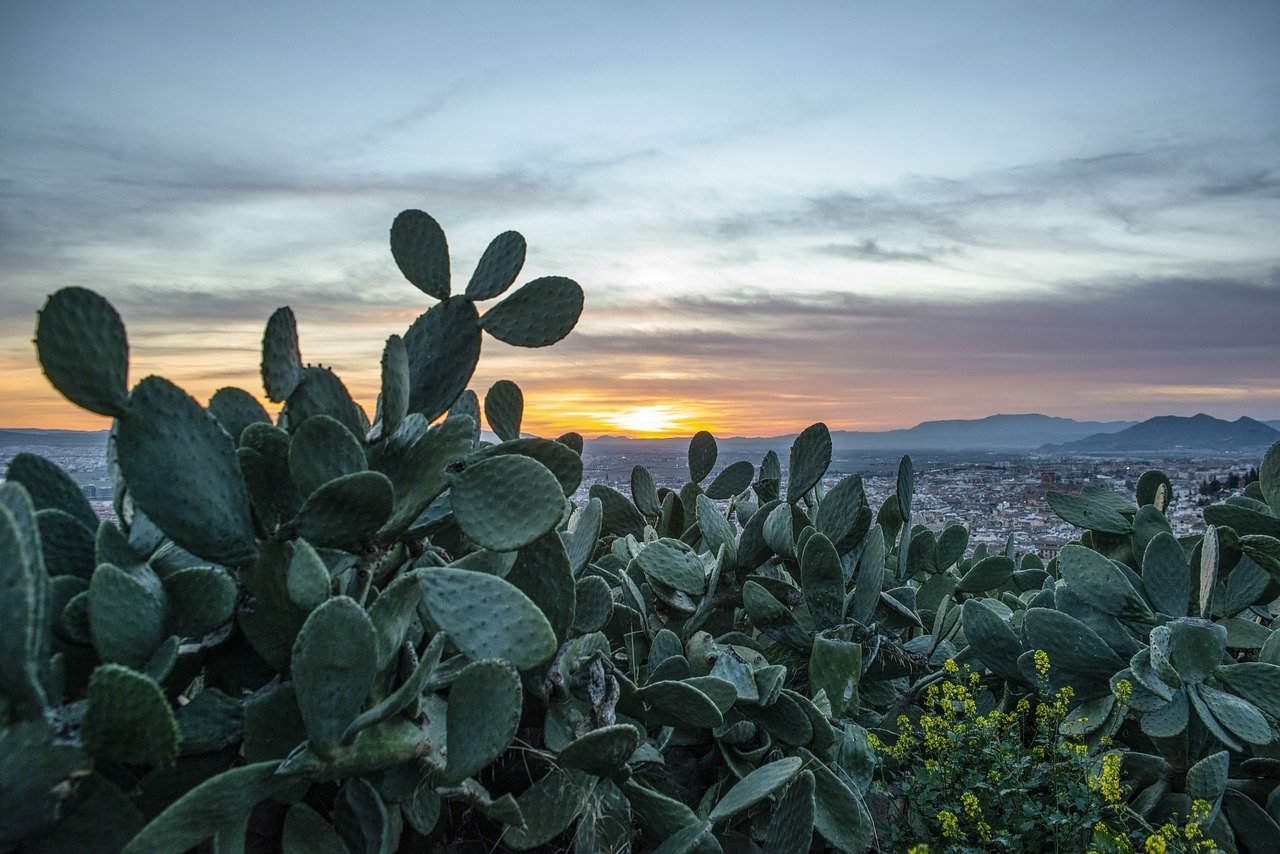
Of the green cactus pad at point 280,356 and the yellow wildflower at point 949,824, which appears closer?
the green cactus pad at point 280,356

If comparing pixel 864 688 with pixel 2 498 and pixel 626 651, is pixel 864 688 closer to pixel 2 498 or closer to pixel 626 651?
pixel 626 651

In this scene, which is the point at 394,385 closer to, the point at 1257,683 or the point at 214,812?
the point at 214,812

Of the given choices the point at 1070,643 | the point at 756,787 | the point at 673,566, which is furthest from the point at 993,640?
the point at 756,787

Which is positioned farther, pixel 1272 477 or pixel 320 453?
pixel 1272 477

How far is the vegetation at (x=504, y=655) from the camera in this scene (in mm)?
1419

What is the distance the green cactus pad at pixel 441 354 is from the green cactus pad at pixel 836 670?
1236 mm

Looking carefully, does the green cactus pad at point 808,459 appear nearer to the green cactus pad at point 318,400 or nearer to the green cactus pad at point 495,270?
the green cactus pad at point 495,270

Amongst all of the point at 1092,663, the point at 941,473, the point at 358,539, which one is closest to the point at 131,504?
the point at 358,539

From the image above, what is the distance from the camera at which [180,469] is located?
1.54 m

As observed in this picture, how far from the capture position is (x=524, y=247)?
87.4 inches

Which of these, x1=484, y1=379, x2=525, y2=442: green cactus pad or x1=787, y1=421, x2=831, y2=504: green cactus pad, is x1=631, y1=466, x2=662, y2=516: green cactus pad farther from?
x1=484, y1=379, x2=525, y2=442: green cactus pad

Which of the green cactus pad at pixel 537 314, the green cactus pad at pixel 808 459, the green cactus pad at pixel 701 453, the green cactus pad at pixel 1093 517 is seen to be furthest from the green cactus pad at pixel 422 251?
the green cactus pad at pixel 1093 517

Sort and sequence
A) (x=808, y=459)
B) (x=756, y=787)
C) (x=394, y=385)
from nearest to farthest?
1. (x=394, y=385)
2. (x=756, y=787)
3. (x=808, y=459)

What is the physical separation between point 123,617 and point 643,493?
2652 millimetres
